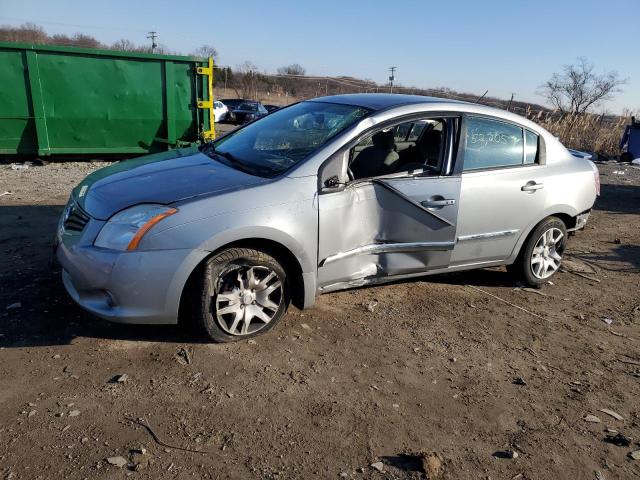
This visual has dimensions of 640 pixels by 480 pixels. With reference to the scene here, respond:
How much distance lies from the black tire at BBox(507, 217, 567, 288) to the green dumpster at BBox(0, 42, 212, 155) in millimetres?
7352

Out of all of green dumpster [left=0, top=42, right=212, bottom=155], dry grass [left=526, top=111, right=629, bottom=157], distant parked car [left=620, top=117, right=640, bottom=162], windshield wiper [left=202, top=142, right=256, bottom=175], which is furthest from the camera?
dry grass [left=526, top=111, right=629, bottom=157]

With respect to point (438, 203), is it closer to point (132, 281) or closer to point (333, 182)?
point (333, 182)

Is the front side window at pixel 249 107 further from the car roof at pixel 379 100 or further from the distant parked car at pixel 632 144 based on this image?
the car roof at pixel 379 100

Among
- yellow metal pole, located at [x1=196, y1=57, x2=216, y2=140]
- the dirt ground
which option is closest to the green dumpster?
yellow metal pole, located at [x1=196, y1=57, x2=216, y2=140]

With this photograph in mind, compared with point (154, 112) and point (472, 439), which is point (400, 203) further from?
point (154, 112)

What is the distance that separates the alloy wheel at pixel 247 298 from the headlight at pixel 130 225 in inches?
22.0

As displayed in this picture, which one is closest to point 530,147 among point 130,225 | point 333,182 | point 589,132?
point 333,182

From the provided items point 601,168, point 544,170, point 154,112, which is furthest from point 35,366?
point 601,168

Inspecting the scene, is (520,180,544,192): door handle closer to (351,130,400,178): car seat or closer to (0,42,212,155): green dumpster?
(351,130,400,178): car seat

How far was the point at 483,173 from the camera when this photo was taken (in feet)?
14.6

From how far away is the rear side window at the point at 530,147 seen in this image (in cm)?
480

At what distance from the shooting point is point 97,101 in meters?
9.69

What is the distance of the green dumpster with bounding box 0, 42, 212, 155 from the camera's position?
912 cm

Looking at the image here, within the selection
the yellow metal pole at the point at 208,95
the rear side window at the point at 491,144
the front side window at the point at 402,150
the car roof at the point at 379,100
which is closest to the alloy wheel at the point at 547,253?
the rear side window at the point at 491,144
